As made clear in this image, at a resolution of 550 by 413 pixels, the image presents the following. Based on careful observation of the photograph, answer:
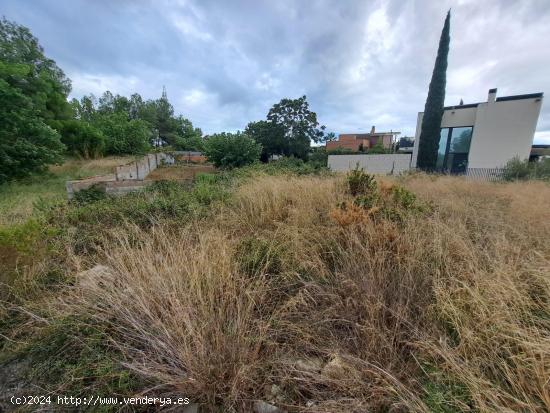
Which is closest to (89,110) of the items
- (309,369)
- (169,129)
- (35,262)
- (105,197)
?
(169,129)

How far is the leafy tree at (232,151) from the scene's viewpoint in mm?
13164

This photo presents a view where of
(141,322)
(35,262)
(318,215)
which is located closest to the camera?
(141,322)

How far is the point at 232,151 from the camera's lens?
13.3m

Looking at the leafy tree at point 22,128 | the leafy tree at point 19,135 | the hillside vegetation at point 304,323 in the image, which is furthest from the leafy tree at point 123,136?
the hillside vegetation at point 304,323

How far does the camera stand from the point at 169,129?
3959 cm

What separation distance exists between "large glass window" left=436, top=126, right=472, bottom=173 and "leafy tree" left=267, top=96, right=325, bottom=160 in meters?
11.8

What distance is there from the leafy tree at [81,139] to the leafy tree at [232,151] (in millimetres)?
5835

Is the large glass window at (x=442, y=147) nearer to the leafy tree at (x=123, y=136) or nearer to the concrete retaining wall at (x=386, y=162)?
the concrete retaining wall at (x=386, y=162)

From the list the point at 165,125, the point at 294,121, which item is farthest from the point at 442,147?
the point at 165,125

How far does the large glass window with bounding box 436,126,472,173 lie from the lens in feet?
49.4

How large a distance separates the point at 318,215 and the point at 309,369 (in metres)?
2.21

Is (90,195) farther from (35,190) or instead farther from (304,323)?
(304,323)

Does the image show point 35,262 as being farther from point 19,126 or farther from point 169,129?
point 169,129

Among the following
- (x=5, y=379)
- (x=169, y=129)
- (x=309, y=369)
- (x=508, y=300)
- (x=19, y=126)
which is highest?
(x=169, y=129)
